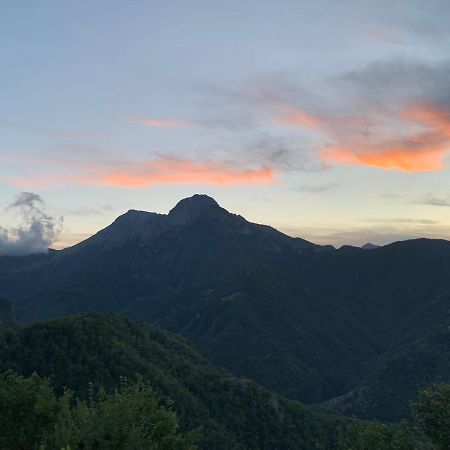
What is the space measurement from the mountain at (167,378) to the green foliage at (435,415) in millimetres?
98946

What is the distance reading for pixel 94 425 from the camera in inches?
1849

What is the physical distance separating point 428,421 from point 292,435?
411 ft

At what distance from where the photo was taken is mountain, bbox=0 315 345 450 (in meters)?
142

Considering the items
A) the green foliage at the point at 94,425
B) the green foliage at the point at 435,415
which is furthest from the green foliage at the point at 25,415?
the green foliage at the point at 435,415

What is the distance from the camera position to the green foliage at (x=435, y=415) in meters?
47.8

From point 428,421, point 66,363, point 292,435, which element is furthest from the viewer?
point 292,435

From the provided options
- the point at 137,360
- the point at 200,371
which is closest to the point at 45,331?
the point at 137,360

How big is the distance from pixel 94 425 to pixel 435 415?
34.8 m

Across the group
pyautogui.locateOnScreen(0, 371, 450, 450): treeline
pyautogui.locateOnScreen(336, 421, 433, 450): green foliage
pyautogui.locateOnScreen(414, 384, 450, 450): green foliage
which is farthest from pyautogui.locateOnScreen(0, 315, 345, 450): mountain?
pyautogui.locateOnScreen(414, 384, 450, 450): green foliage

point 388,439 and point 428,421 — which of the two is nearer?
point 428,421

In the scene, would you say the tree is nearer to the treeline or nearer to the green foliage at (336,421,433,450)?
the treeline

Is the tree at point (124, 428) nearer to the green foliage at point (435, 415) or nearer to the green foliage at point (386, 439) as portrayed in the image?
the green foliage at point (386, 439)

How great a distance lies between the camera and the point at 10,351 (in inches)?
5615

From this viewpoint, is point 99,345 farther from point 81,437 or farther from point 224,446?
point 81,437
